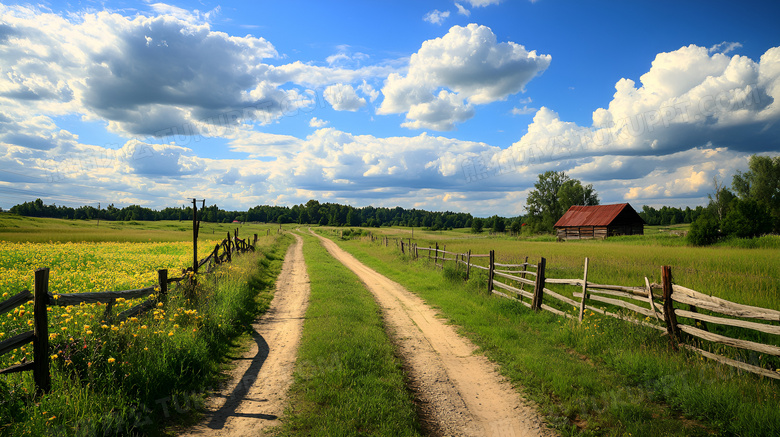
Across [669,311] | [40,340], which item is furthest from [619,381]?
[40,340]

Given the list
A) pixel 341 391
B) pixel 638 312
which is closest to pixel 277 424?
pixel 341 391

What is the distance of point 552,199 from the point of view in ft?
250

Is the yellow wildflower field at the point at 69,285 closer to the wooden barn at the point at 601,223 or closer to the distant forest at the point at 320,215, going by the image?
the wooden barn at the point at 601,223

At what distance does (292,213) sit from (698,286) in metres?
156

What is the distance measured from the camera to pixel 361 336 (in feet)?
26.5

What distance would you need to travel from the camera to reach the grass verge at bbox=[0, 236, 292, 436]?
13.4ft

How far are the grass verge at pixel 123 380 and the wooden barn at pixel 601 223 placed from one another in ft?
176

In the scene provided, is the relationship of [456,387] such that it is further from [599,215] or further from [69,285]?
[599,215]

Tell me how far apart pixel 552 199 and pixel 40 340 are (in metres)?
83.2

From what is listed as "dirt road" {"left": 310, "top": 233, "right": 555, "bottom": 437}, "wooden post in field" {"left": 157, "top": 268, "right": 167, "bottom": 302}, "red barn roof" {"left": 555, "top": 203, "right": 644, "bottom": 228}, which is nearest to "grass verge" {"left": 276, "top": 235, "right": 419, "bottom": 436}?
"dirt road" {"left": 310, "top": 233, "right": 555, "bottom": 437}

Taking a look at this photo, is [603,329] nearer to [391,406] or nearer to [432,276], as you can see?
[391,406]

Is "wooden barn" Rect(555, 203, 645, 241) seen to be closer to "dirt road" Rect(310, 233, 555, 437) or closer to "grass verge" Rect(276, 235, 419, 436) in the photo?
"dirt road" Rect(310, 233, 555, 437)

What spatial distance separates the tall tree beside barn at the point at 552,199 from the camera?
7244cm

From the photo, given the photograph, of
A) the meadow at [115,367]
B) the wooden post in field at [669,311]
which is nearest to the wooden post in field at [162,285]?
the meadow at [115,367]
